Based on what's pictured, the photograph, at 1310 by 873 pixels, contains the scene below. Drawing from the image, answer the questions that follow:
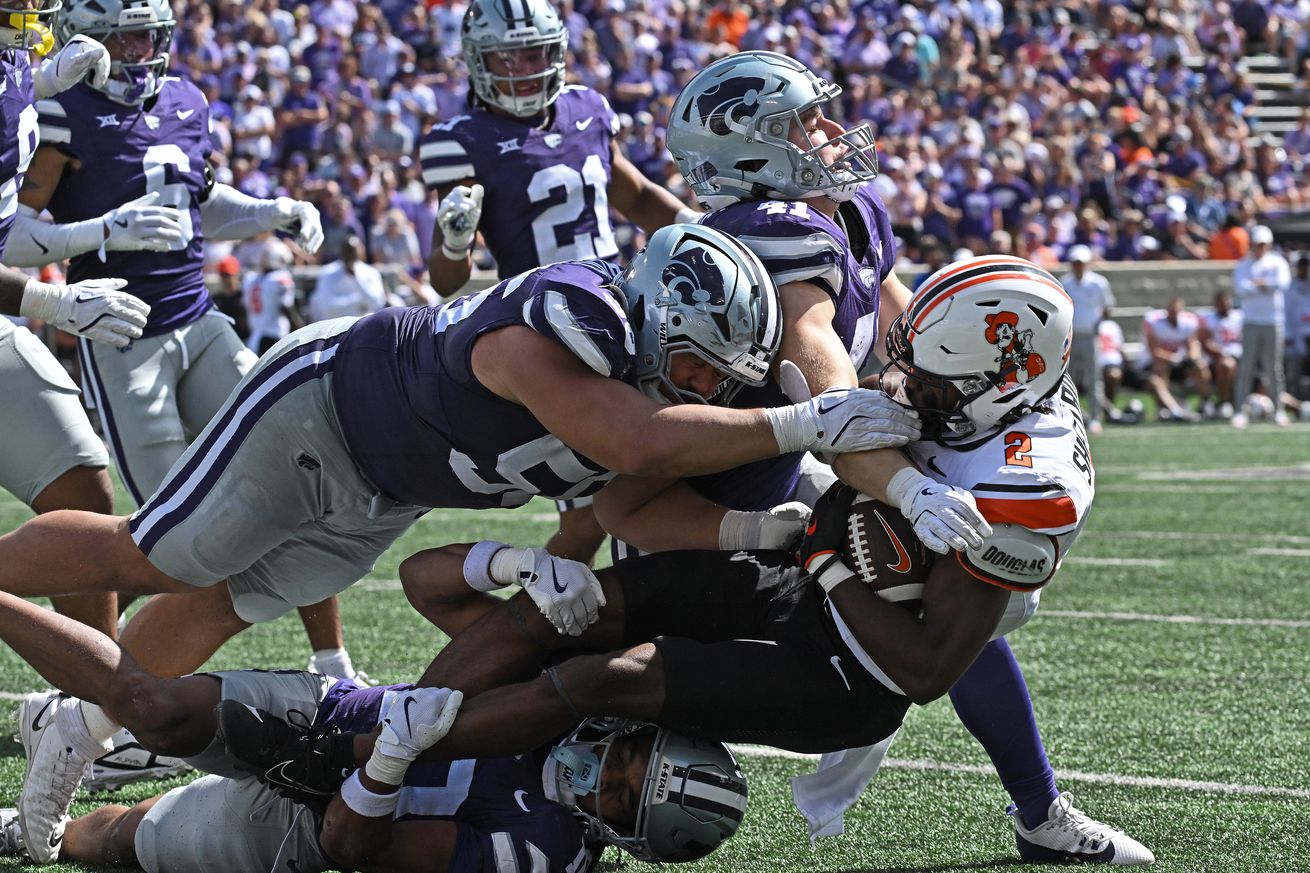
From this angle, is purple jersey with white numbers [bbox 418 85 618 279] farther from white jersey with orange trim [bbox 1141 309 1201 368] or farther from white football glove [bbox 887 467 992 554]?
white jersey with orange trim [bbox 1141 309 1201 368]

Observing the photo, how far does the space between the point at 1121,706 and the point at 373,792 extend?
259cm

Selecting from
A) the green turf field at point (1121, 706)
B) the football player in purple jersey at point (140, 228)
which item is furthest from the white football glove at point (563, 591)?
the football player in purple jersey at point (140, 228)

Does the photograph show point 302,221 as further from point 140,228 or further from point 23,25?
point 23,25

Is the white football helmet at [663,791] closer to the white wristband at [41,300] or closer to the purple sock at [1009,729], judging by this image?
the purple sock at [1009,729]

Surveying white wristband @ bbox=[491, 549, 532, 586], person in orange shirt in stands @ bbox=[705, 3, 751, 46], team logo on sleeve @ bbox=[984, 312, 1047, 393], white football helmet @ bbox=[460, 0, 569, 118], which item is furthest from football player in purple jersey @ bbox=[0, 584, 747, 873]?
person in orange shirt in stands @ bbox=[705, 3, 751, 46]

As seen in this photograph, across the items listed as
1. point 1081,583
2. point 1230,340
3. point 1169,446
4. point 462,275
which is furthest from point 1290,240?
point 462,275

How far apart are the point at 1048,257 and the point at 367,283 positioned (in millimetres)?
7629

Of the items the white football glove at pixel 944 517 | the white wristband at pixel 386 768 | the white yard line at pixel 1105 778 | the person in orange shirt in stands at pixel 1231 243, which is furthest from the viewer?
the person in orange shirt in stands at pixel 1231 243

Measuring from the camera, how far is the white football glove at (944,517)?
2914 mm

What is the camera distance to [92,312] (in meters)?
4.32

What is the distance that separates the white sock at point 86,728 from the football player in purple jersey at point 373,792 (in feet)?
0.24

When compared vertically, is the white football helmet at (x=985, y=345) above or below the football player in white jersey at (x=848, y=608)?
above

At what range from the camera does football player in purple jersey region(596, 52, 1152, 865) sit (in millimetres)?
3391

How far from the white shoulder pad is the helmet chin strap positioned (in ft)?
8.97
